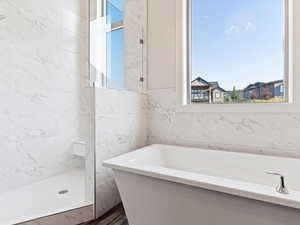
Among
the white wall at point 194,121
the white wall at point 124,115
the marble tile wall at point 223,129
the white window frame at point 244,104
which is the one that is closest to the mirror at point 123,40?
the white wall at point 124,115

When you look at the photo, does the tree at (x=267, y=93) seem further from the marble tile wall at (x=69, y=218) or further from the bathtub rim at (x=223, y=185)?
the marble tile wall at (x=69, y=218)

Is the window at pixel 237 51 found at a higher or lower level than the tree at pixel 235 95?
higher

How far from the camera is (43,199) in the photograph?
1.75 metres

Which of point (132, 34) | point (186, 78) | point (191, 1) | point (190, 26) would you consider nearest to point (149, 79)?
point (186, 78)

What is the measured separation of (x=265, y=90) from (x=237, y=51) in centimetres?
52

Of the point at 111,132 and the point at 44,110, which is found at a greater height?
the point at 44,110

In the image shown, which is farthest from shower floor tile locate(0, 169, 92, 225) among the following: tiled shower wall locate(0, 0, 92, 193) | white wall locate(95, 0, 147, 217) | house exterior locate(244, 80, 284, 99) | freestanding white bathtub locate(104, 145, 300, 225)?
house exterior locate(244, 80, 284, 99)

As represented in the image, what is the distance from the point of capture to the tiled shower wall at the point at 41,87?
1857 mm

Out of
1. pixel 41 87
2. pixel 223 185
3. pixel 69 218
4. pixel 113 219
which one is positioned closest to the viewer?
pixel 223 185

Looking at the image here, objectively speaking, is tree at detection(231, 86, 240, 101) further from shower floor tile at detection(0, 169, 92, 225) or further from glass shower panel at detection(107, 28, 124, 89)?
shower floor tile at detection(0, 169, 92, 225)

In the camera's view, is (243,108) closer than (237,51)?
Yes

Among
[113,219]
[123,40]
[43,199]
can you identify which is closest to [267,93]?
[123,40]

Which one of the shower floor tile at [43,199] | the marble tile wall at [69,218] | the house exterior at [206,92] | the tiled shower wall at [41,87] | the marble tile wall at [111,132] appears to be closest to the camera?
the marble tile wall at [69,218]

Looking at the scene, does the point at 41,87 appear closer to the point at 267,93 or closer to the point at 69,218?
the point at 69,218
